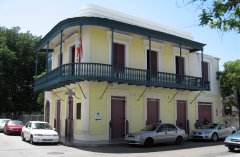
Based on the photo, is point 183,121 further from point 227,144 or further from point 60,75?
point 60,75

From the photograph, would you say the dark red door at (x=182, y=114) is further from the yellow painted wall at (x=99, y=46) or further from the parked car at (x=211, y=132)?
the yellow painted wall at (x=99, y=46)

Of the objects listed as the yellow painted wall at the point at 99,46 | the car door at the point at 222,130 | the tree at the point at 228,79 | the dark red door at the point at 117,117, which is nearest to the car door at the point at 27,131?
the dark red door at the point at 117,117

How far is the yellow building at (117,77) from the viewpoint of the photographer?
21.5 metres

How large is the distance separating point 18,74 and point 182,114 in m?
27.2

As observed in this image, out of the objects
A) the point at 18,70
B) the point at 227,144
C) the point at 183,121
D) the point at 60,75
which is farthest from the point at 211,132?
the point at 18,70

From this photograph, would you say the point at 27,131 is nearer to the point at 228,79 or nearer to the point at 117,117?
the point at 117,117

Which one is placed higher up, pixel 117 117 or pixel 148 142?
pixel 117 117

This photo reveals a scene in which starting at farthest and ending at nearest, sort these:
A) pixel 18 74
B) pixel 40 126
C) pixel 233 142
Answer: pixel 18 74, pixel 40 126, pixel 233 142

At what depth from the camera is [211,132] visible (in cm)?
2417

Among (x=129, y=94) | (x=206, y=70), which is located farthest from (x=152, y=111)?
(x=206, y=70)

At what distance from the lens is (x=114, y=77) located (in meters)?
21.2

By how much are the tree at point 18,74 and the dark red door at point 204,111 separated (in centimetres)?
2654

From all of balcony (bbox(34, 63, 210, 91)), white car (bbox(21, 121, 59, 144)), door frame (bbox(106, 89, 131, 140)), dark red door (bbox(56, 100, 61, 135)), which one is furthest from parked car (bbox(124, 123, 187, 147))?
dark red door (bbox(56, 100, 61, 135))

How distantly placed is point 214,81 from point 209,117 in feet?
11.4
